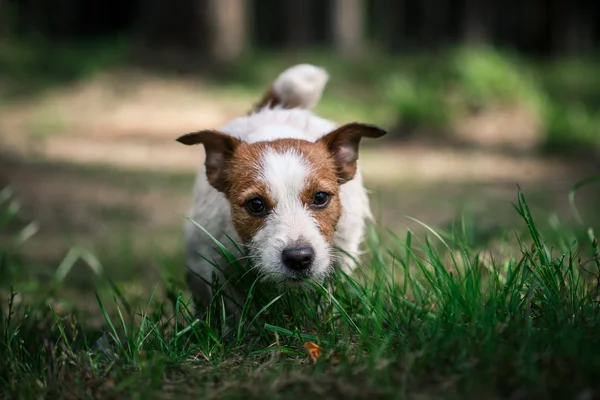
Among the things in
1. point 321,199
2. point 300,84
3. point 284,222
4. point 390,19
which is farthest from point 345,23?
point 284,222

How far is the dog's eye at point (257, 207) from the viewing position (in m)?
3.31

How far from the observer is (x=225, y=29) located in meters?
12.7

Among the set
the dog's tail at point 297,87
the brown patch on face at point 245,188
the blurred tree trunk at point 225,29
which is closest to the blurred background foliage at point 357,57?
the blurred tree trunk at point 225,29

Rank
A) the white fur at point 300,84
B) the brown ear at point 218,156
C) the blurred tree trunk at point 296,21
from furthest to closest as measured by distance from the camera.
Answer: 1. the blurred tree trunk at point 296,21
2. the white fur at point 300,84
3. the brown ear at point 218,156

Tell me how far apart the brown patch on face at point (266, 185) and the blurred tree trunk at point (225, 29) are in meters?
9.30

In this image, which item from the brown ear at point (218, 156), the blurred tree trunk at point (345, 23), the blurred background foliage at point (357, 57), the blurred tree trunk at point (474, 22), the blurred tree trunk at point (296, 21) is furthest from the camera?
the blurred tree trunk at point (296, 21)

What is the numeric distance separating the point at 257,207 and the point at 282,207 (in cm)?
13

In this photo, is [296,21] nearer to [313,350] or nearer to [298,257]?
[298,257]

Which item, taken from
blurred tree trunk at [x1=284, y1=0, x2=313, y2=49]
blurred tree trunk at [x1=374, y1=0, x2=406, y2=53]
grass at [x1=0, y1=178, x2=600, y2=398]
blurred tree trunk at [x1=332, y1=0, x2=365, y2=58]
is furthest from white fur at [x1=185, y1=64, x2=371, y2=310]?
blurred tree trunk at [x1=374, y1=0, x2=406, y2=53]

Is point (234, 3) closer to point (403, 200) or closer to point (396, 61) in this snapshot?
point (396, 61)

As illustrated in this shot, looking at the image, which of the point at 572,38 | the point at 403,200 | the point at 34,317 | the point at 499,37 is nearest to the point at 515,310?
the point at 34,317

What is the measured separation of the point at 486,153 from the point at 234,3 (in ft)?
18.8

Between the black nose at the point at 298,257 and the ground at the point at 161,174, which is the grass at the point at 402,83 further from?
the black nose at the point at 298,257

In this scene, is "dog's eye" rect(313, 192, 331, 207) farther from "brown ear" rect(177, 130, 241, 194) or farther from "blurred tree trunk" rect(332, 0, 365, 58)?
"blurred tree trunk" rect(332, 0, 365, 58)
